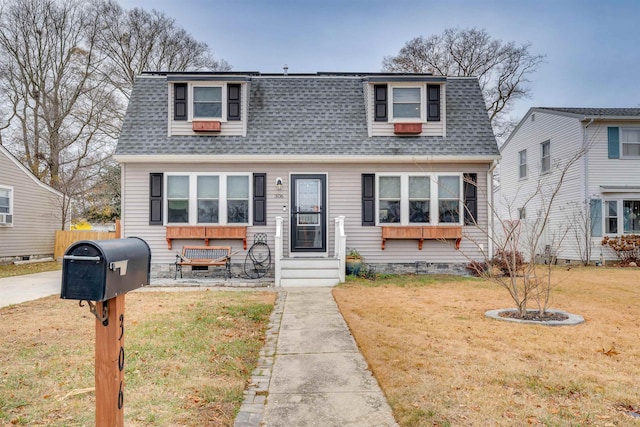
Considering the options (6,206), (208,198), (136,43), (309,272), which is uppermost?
(136,43)

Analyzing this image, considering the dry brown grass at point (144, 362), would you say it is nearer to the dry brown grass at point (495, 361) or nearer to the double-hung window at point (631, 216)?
the dry brown grass at point (495, 361)

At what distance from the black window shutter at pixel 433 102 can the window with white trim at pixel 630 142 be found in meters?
8.08

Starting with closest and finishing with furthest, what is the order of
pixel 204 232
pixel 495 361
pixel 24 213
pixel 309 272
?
pixel 495 361, pixel 309 272, pixel 204 232, pixel 24 213

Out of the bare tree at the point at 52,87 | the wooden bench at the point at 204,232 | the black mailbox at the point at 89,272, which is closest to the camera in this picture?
the black mailbox at the point at 89,272

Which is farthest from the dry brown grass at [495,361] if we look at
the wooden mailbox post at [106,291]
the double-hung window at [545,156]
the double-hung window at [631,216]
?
the double-hung window at [545,156]

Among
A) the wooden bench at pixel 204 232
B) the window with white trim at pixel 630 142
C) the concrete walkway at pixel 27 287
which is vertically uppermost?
the window with white trim at pixel 630 142

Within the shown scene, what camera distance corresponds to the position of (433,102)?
39.2 feet

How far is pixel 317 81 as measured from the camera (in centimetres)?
1289

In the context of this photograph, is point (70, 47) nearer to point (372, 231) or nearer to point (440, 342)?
point (372, 231)

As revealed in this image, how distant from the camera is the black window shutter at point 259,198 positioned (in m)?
11.4

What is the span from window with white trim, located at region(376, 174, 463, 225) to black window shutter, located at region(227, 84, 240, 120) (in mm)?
3923

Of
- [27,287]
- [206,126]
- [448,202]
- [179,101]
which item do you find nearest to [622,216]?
[448,202]

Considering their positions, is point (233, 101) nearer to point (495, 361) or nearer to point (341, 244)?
point (341, 244)

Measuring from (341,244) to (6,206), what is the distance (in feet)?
41.7
